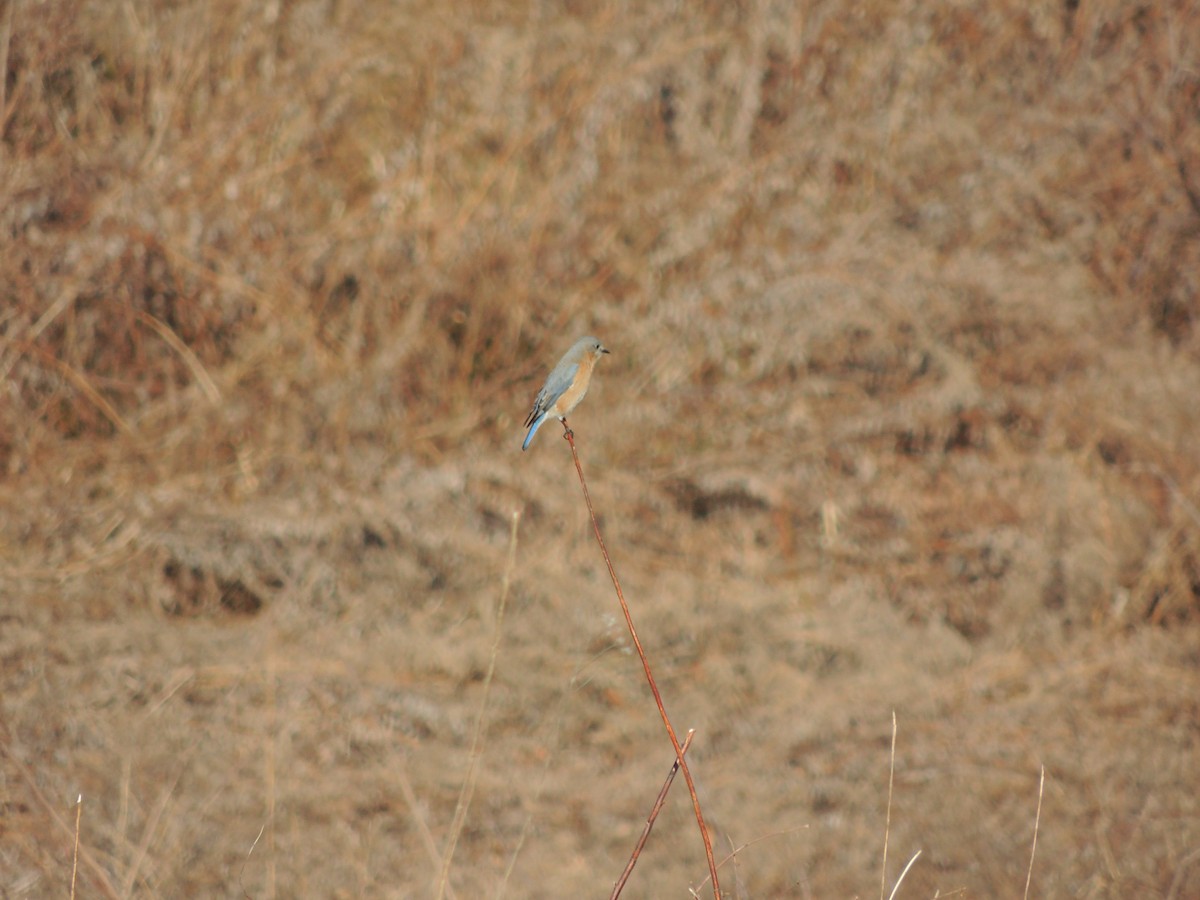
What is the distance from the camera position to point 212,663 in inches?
130

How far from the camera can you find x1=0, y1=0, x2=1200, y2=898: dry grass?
295cm

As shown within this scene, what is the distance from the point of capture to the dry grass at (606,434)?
2951 mm

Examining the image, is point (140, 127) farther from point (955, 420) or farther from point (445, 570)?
point (955, 420)

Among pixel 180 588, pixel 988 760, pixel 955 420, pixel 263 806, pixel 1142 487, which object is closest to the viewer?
pixel 263 806

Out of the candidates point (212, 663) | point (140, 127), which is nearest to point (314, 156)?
point (140, 127)

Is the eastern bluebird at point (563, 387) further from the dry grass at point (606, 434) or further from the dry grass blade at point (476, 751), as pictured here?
the dry grass at point (606, 434)

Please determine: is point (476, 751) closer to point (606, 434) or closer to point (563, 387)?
point (563, 387)

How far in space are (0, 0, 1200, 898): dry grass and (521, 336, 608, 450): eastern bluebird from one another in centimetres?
117

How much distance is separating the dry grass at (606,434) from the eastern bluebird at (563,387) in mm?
1169

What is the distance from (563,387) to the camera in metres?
1.85

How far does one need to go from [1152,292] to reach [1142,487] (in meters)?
0.93

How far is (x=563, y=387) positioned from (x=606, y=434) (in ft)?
7.50

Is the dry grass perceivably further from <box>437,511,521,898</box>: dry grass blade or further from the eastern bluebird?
the eastern bluebird

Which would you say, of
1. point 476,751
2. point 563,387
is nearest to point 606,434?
point 476,751
